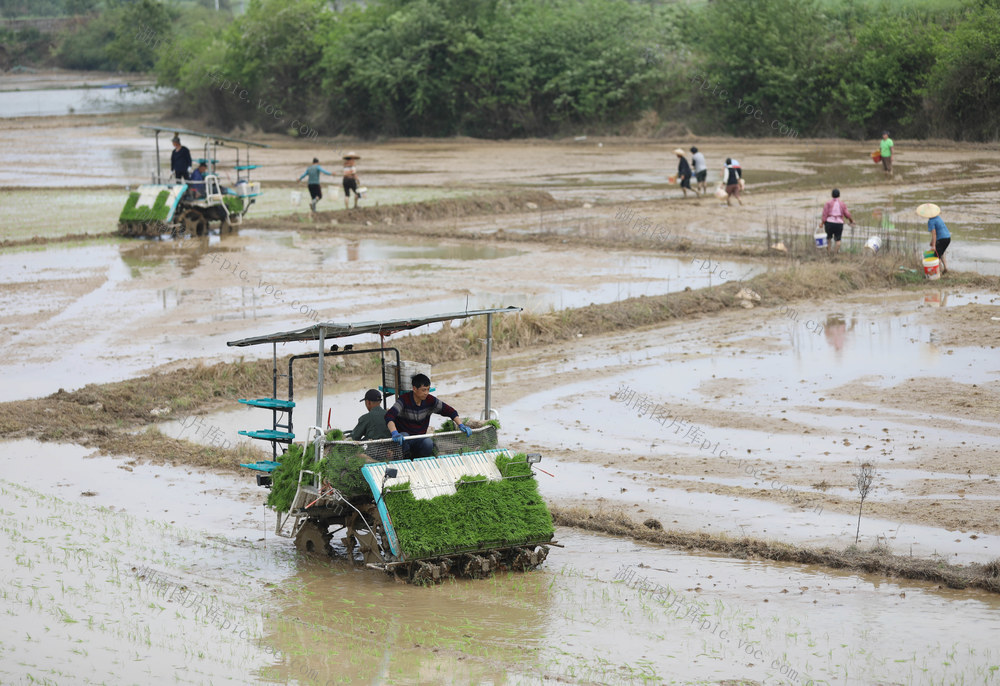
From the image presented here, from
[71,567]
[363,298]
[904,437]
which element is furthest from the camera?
[363,298]

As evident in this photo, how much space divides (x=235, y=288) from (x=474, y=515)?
13733 millimetres

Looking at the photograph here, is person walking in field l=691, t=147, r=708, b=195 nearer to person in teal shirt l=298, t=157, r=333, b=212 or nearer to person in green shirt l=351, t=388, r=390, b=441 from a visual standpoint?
person in teal shirt l=298, t=157, r=333, b=212

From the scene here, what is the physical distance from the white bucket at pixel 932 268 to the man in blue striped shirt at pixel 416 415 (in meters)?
14.3

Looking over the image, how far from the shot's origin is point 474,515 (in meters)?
8.99

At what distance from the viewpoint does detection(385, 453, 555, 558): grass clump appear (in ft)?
28.7

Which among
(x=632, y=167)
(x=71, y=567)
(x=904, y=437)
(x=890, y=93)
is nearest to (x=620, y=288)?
(x=904, y=437)

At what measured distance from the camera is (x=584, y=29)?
6000 cm

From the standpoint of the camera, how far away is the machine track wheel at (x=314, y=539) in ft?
31.7

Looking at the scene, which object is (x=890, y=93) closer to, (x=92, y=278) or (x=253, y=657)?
(x=92, y=278)

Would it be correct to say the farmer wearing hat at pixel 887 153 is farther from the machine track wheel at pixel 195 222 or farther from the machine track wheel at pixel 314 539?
the machine track wheel at pixel 314 539

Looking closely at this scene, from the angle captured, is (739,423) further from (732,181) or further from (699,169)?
(699,169)

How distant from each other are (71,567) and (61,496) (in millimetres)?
2204

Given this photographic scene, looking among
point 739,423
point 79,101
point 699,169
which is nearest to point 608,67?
point 699,169

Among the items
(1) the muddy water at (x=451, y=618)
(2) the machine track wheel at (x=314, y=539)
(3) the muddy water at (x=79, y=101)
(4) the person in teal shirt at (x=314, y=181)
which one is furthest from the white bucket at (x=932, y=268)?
(3) the muddy water at (x=79, y=101)
